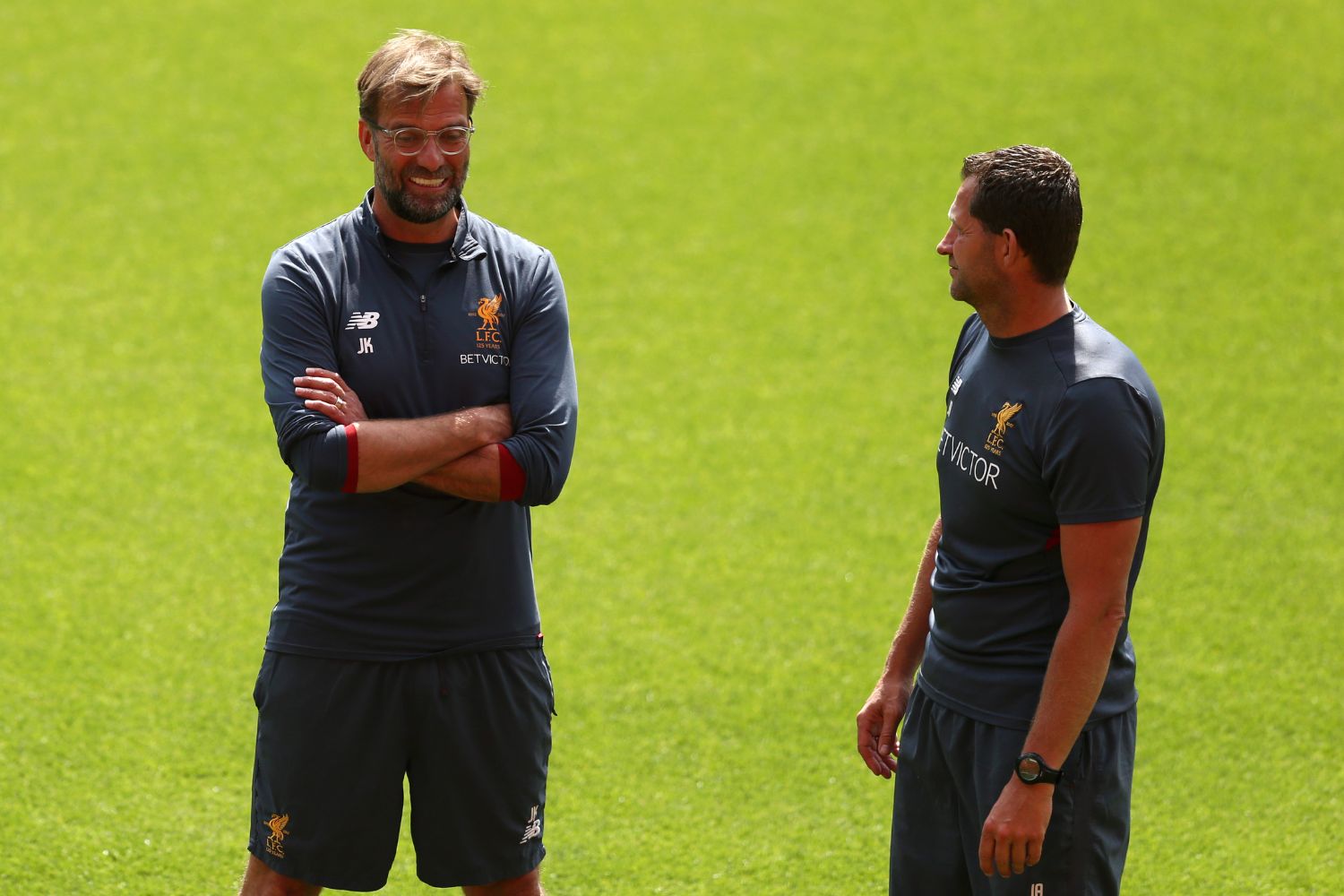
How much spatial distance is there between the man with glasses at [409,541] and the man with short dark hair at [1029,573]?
72 centimetres

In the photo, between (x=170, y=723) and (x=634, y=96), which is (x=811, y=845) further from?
(x=634, y=96)

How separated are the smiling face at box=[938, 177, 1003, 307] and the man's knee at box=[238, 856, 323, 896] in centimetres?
155

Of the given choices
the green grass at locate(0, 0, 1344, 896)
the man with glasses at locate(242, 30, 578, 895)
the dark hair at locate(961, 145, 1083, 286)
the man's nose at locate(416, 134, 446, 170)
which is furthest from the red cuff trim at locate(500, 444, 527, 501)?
the green grass at locate(0, 0, 1344, 896)

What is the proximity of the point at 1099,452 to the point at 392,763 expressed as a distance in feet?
4.38

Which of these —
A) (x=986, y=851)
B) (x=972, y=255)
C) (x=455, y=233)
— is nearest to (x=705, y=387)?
(x=455, y=233)

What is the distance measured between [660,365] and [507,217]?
52.7 inches

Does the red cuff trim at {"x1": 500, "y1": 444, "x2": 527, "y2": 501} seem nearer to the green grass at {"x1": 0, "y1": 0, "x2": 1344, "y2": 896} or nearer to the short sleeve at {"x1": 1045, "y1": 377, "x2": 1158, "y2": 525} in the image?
the short sleeve at {"x1": 1045, "y1": 377, "x2": 1158, "y2": 525}

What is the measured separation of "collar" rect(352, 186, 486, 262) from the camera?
270cm

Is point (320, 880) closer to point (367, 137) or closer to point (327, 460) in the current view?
point (327, 460)

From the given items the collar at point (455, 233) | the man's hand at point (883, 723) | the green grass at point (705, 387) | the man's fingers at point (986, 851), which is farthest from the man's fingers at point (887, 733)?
the collar at point (455, 233)

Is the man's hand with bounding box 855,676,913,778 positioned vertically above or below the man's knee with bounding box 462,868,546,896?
above

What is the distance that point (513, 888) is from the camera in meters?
2.77

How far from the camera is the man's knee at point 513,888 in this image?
277 centimetres

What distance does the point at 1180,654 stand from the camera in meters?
4.51
